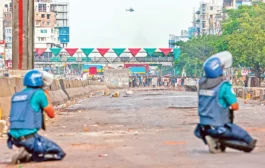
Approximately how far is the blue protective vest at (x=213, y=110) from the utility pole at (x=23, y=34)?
16.0 metres

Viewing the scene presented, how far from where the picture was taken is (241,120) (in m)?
20.5

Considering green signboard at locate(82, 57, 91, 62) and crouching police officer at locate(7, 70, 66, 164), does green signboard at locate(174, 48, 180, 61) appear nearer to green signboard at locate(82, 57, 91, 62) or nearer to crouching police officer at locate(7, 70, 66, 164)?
green signboard at locate(82, 57, 91, 62)

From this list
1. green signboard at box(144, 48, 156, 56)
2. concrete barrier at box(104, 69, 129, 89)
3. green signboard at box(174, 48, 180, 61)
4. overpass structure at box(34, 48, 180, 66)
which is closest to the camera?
concrete barrier at box(104, 69, 129, 89)

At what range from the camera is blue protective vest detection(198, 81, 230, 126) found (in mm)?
11062

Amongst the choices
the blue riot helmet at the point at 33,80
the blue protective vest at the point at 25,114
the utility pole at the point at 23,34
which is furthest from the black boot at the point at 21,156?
the utility pole at the point at 23,34

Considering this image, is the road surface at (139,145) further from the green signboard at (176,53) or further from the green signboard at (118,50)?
the green signboard at (176,53)

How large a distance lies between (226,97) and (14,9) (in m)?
16.4

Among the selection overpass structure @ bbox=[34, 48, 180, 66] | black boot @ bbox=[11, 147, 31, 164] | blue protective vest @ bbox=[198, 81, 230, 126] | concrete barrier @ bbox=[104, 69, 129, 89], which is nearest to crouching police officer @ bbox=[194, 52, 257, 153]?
blue protective vest @ bbox=[198, 81, 230, 126]

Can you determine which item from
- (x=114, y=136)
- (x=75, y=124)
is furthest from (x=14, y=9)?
(x=114, y=136)

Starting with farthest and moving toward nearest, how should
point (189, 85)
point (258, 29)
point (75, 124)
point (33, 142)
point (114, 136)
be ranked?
1. point (189, 85)
2. point (258, 29)
3. point (75, 124)
4. point (114, 136)
5. point (33, 142)

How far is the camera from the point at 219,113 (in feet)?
36.4

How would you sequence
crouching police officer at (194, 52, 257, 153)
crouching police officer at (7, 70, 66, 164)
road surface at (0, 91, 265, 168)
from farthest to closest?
crouching police officer at (194, 52, 257, 153) < crouching police officer at (7, 70, 66, 164) < road surface at (0, 91, 265, 168)

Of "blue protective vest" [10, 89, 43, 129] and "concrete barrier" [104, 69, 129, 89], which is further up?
"blue protective vest" [10, 89, 43, 129]

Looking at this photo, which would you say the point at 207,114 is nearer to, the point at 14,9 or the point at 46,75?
the point at 46,75
